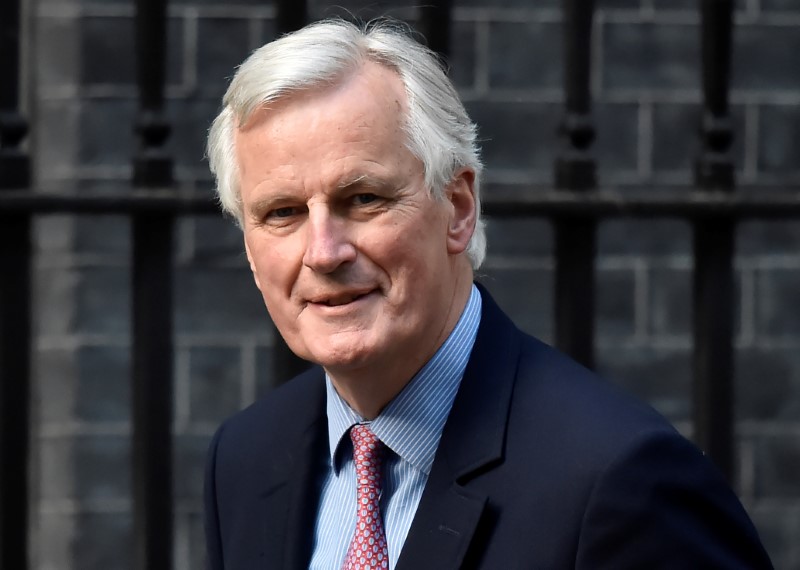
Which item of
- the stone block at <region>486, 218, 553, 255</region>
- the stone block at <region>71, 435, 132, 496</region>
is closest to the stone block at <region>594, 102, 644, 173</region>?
the stone block at <region>486, 218, 553, 255</region>

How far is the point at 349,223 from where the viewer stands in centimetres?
237

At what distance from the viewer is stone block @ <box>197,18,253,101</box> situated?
13.5 ft

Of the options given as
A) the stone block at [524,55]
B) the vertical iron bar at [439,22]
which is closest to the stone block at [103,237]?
the stone block at [524,55]

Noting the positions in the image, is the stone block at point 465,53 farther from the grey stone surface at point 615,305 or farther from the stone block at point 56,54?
the stone block at point 56,54

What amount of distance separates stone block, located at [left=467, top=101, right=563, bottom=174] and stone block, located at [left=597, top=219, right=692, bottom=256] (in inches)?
10.1

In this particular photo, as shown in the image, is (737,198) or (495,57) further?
(495,57)

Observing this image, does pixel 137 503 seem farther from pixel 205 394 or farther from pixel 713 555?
pixel 713 555

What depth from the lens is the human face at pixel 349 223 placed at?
2334 millimetres

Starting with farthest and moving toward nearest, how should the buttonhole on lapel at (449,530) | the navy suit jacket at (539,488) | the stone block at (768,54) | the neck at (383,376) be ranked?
the stone block at (768,54)
the neck at (383,376)
the buttonhole on lapel at (449,530)
the navy suit jacket at (539,488)

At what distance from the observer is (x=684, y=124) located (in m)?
4.21

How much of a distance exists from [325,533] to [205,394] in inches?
65.4

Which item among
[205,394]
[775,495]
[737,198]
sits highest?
[737,198]

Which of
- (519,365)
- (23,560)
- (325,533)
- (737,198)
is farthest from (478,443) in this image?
(23,560)

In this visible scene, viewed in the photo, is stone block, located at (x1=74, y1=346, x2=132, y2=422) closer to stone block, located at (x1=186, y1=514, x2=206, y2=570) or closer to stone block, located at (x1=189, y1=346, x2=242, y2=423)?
stone block, located at (x1=189, y1=346, x2=242, y2=423)
